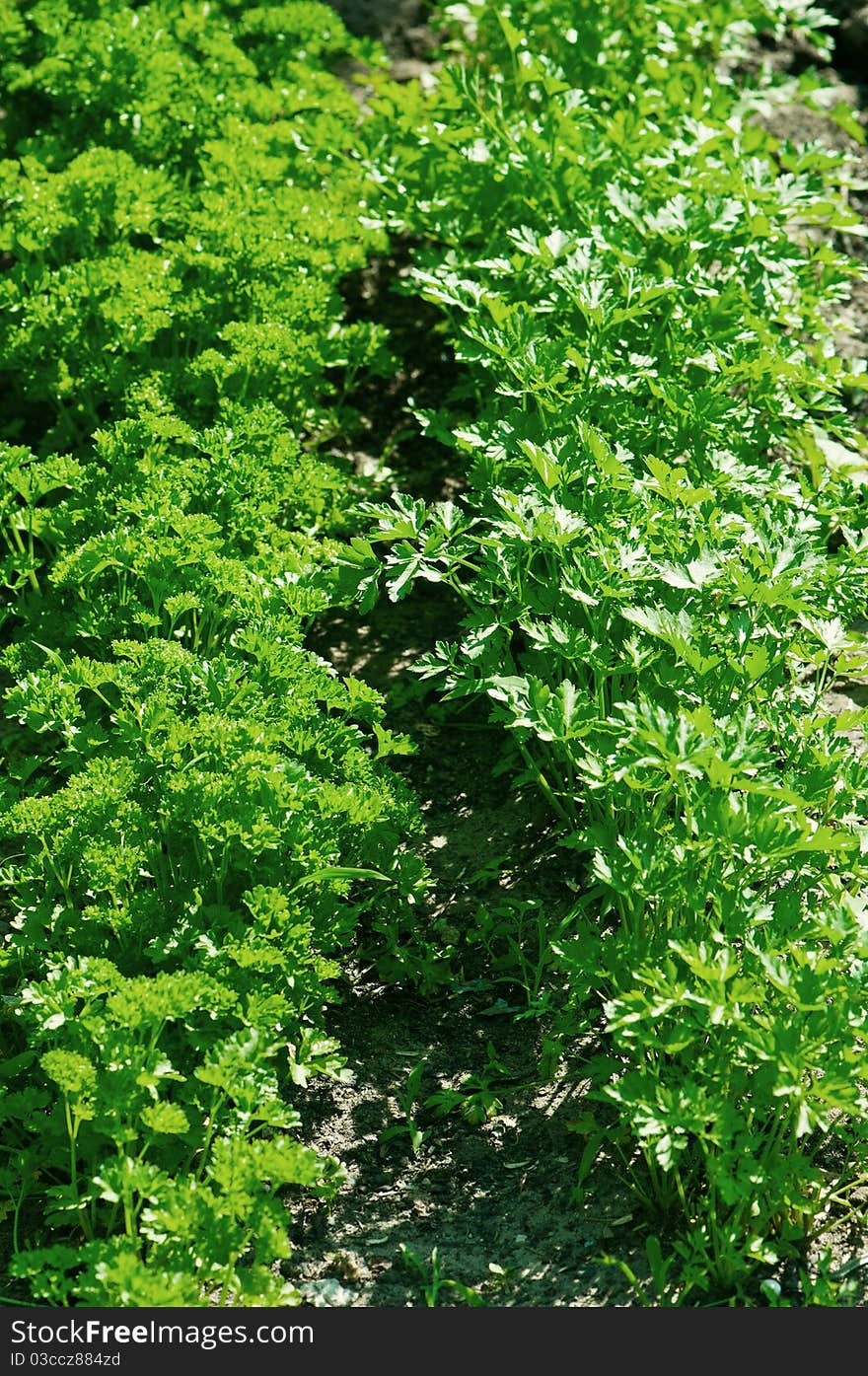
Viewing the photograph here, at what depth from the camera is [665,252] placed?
379cm

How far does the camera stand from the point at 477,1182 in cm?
269

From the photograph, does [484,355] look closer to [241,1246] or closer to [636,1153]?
[636,1153]

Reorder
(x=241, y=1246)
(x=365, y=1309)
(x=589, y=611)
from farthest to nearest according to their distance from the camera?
(x=589, y=611), (x=365, y=1309), (x=241, y=1246)

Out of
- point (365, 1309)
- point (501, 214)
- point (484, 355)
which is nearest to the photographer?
point (365, 1309)

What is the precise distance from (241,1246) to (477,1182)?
60 centimetres

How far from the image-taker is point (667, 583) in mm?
2895

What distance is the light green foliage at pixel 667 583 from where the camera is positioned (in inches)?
94.5

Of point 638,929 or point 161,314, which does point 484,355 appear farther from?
point 638,929

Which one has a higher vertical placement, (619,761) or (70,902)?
(619,761)

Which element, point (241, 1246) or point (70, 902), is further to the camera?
point (70, 902)

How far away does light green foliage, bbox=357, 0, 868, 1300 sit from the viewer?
7.88ft

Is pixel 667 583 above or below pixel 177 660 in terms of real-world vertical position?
above

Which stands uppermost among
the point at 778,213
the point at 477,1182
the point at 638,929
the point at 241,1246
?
the point at 778,213

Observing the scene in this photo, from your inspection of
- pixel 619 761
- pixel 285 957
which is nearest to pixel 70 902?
pixel 285 957
